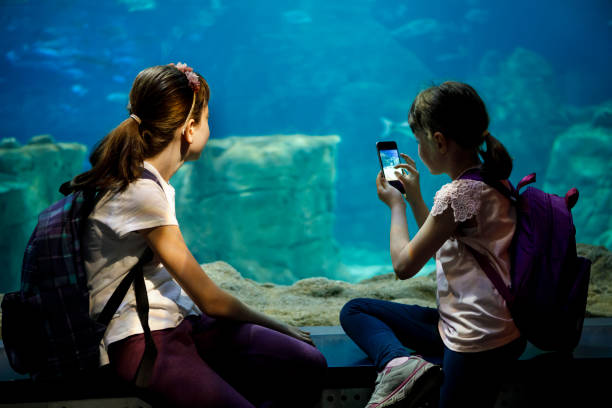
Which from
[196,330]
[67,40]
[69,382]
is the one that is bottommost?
[69,382]

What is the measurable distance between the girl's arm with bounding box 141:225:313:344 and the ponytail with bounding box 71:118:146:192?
0.51ft

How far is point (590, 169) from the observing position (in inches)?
618

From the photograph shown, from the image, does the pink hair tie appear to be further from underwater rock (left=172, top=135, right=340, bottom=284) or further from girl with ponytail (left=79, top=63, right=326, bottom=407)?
underwater rock (left=172, top=135, right=340, bottom=284)

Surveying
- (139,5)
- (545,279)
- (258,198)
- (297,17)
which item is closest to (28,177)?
(258,198)

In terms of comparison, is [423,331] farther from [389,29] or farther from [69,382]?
[389,29]

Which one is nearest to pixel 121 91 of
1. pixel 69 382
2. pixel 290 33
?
pixel 290 33

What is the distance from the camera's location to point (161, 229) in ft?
3.73

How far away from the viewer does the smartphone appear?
1.57 meters

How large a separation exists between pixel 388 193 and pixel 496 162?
1.27ft

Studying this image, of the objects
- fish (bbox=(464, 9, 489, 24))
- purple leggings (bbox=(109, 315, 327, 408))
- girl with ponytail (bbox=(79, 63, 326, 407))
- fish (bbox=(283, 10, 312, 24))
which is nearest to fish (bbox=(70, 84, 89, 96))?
fish (bbox=(283, 10, 312, 24))

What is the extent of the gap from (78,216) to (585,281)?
133 centimetres

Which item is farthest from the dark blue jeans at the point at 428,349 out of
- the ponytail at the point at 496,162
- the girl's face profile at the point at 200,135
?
the girl's face profile at the point at 200,135

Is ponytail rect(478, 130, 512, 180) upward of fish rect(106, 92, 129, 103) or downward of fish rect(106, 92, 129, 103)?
downward

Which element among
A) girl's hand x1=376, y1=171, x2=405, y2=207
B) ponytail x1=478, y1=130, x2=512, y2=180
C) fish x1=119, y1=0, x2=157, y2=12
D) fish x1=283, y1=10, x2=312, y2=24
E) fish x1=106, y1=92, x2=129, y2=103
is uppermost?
fish x1=283, y1=10, x2=312, y2=24
